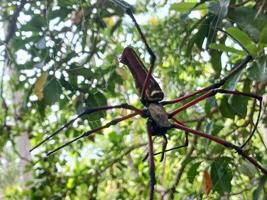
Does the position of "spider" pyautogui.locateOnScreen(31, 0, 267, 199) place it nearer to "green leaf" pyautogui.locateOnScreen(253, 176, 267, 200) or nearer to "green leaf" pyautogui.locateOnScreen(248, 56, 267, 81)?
"green leaf" pyautogui.locateOnScreen(248, 56, 267, 81)

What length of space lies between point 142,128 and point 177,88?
426 mm

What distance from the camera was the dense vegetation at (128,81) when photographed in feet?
3.55

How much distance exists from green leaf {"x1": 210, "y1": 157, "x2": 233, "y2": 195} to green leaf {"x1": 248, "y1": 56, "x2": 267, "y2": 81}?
11.2 inches

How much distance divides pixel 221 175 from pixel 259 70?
A: 317mm

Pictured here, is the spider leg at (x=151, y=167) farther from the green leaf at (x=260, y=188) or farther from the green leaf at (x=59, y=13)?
the green leaf at (x=59, y=13)

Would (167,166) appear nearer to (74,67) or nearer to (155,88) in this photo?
(74,67)

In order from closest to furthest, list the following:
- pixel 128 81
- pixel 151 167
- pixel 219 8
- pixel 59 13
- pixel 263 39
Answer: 1. pixel 151 167
2. pixel 263 39
3. pixel 219 8
4. pixel 59 13
5. pixel 128 81

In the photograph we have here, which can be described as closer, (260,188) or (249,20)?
(249,20)

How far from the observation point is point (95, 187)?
1.72 m

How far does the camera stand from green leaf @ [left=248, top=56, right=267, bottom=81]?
0.88 meters

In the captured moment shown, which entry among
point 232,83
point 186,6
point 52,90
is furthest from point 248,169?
point 52,90

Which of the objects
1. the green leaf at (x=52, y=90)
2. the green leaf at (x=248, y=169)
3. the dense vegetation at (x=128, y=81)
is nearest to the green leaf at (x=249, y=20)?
the dense vegetation at (x=128, y=81)

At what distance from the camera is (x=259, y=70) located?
89 centimetres

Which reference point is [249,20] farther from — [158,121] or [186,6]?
[158,121]
